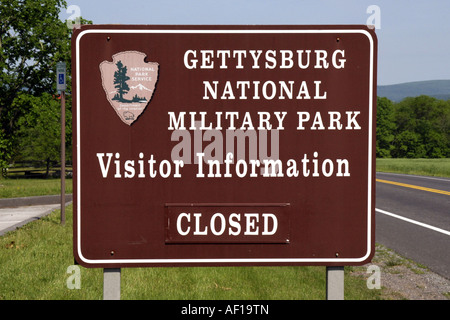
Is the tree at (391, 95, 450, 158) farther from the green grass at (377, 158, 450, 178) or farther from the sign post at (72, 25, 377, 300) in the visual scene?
the sign post at (72, 25, 377, 300)

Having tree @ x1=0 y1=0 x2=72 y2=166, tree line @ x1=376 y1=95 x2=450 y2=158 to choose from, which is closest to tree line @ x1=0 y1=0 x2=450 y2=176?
tree @ x1=0 y1=0 x2=72 y2=166

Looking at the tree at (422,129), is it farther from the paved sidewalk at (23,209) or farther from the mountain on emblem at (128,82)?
the mountain on emblem at (128,82)

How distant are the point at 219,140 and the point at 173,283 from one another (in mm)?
4056

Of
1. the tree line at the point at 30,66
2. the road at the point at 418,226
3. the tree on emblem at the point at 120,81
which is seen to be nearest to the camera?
the tree on emblem at the point at 120,81

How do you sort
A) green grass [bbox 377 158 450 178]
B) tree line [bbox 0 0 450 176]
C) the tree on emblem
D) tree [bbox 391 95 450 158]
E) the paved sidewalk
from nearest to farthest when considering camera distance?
the tree on emblem < the paved sidewalk < tree line [bbox 0 0 450 176] < green grass [bbox 377 158 450 178] < tree [bbox 391 95 450 158]

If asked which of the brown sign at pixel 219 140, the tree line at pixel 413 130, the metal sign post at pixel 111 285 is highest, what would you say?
the tree line at pixel 413 130

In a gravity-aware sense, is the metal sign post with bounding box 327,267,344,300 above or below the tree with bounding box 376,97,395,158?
below

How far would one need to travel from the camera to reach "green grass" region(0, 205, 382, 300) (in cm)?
616

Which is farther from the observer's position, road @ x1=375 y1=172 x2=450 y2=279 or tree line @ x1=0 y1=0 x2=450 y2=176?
tree line @ x1=0 y1=0 x2=450 y2=176

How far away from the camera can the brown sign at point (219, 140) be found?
302 centimetres

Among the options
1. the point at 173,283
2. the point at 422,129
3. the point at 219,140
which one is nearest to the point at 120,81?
the point at 219,140

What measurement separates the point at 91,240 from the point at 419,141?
116m

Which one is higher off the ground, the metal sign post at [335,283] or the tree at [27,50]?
the tree at [27,50]

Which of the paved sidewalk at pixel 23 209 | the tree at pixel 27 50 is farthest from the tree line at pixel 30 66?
the paved sidewalk at pixel 23 209
